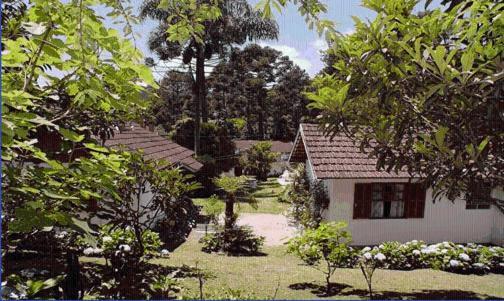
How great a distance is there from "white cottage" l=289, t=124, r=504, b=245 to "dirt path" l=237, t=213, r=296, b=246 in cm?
90

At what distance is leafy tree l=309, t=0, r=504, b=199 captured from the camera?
197 centimetres

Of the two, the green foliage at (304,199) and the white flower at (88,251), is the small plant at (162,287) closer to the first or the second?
the white flower at (88,251)

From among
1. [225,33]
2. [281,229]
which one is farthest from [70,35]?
[281,229]

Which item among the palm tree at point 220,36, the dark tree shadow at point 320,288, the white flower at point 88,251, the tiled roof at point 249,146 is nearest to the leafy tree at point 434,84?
the dark tree shadow at point 320,288

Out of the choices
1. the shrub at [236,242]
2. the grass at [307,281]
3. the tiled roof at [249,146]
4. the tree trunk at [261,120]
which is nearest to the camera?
the grass at [307,281]

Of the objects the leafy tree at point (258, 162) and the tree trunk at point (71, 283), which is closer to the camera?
the tree trunk at point (71, 283)

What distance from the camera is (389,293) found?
4.12 meters

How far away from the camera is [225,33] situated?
4.96m

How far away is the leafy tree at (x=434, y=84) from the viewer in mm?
1971

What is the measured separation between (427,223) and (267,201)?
3741 mm

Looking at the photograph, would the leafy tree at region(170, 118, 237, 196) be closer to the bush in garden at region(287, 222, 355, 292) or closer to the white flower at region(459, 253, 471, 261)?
the bush in garden at region(287, 222, 355, 292)

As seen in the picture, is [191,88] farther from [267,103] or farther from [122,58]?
[122,58]

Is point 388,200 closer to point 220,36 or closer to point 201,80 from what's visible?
point 201,80

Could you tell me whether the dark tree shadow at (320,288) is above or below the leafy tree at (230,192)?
below
